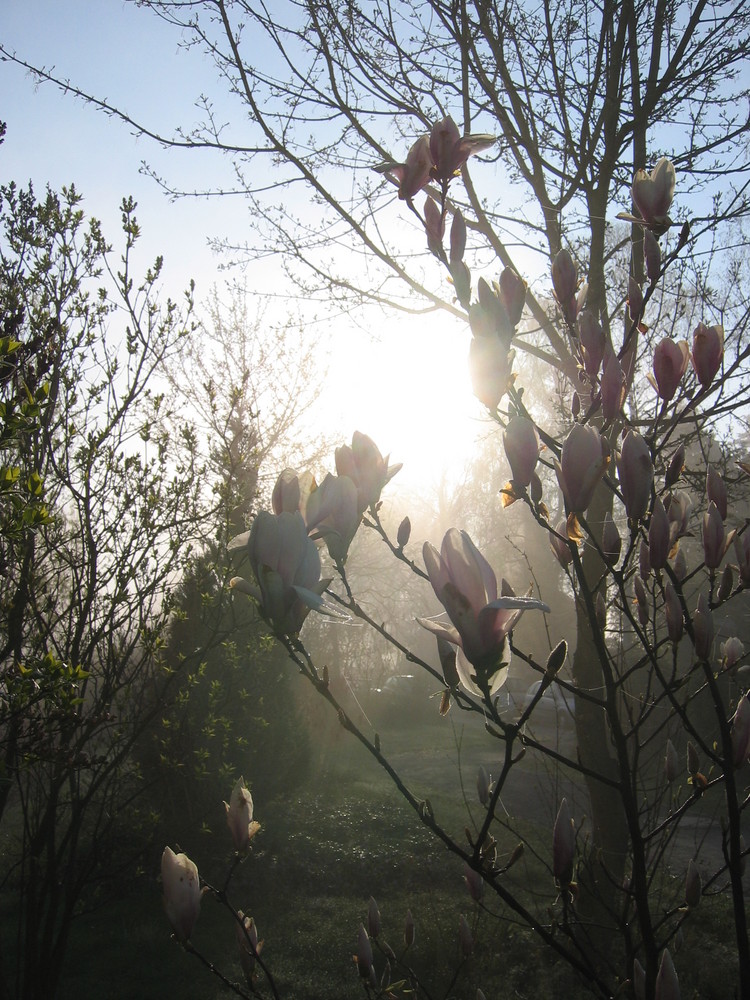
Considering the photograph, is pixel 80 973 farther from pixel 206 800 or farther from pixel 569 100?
pixel 569 100

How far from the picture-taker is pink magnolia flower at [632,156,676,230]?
1.25 metres

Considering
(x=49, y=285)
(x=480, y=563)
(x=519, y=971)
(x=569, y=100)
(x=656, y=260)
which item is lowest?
(x=519, y=971)

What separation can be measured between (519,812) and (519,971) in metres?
4.10

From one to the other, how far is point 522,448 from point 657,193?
→ 0.57m

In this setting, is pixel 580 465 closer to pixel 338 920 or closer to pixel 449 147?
pixel 449 147

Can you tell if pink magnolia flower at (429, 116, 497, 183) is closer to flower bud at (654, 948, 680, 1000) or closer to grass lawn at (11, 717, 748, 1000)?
flower bud at (654, 948, 680, 1000)

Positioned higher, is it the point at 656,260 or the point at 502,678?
the point at 656,260

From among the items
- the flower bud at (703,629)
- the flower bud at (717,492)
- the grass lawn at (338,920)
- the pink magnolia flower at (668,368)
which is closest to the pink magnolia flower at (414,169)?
the pink magnolia flower at (668,368)

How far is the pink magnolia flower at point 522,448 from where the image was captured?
41.9 inches

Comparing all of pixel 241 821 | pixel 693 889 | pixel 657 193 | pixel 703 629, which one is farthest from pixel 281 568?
pixel 693 889

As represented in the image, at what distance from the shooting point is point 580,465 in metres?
1.00

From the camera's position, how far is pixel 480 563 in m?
0.82

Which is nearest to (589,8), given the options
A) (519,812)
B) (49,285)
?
(49,285)

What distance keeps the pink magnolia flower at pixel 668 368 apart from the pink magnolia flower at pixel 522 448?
0.30 m
